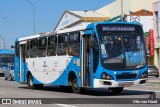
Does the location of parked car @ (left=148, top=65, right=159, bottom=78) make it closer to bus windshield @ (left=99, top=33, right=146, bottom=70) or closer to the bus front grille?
bus windshield @ (left=99, top=33, right=146, bottom=70)

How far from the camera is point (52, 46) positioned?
23375 mm

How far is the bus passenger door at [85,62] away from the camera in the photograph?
780 inches

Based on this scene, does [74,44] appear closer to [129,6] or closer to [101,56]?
[101,56]

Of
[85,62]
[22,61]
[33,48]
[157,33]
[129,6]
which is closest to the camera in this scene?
[85,62]

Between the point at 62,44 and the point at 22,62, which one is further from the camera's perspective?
the point at 22,62

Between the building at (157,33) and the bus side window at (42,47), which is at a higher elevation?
the building at (157,33)

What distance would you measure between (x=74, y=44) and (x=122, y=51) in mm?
2798

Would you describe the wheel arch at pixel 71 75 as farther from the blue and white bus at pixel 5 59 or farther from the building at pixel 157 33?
the building at pixel 157 33

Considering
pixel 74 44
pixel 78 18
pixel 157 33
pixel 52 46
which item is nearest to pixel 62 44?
pixel 52 46

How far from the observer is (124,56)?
19125 mm

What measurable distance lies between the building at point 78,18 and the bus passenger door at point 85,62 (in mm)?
68649

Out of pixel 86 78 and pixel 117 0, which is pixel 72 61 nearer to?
pixel 86 78

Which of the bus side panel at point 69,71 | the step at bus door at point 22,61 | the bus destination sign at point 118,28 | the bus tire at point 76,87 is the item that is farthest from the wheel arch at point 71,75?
the step at bus door at point 22,61

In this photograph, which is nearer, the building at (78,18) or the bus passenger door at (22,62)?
the bus passenger door at (22,62)
